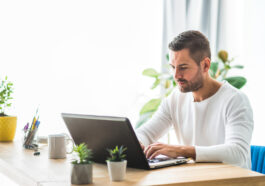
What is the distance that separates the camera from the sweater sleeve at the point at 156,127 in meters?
2.06

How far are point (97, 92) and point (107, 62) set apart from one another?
0.84ft

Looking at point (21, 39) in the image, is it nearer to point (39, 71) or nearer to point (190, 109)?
point (39, 71)

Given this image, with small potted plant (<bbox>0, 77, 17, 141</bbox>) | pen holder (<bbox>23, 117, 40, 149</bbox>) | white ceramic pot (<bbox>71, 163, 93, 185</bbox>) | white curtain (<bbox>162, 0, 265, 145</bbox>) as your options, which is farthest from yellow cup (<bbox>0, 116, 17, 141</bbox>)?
white curtain (<bbox>162, 0, 265, 145</bbox>)

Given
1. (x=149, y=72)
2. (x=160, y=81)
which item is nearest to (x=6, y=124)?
(x=149, y=72)

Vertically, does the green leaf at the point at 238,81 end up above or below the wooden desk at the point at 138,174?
above

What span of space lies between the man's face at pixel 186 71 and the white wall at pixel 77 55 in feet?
4.16

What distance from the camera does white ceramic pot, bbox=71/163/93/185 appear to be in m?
1.22

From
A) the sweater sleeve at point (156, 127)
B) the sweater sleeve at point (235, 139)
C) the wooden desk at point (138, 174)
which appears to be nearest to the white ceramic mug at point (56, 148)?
the wooden desk at point (138, 174)

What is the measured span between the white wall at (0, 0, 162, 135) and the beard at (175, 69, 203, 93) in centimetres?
127

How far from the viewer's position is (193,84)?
79.5 inches

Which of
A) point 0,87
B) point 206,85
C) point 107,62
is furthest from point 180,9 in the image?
point 0,87

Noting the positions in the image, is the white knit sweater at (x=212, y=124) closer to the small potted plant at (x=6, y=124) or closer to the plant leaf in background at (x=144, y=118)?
the small potted plant at (x=6, y=124)

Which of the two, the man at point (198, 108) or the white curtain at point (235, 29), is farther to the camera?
the white curtain at point (235, 29)

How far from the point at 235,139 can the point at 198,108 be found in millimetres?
370
